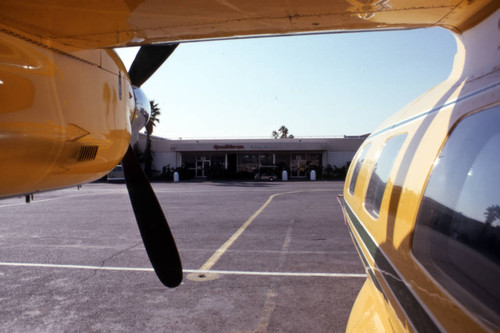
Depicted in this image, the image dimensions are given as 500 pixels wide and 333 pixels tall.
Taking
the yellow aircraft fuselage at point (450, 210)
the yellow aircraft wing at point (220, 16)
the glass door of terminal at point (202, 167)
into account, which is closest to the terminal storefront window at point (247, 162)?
the glass door of terminal at point (202, 167)

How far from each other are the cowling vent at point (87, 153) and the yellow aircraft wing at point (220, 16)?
0.74 m

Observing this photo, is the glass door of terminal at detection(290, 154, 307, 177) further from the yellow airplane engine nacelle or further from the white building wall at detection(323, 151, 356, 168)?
the yellow airplane engine nacelle

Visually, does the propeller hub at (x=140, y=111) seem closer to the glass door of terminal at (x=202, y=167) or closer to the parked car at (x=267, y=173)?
the parked car at (x=267, y=173)

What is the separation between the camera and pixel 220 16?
2010 mm

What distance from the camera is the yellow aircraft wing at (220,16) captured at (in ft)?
5.88

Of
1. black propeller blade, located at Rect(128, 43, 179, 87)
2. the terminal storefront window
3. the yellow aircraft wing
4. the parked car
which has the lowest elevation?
the parked car

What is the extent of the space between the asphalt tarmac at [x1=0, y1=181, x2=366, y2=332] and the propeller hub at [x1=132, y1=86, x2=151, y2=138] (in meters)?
2.27

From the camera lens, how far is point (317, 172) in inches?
1490

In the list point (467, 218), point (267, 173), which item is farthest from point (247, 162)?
point (467, 218)

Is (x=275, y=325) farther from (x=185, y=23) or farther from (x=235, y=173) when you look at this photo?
(x=235, y=173)

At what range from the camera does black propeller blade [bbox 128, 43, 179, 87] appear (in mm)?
3734

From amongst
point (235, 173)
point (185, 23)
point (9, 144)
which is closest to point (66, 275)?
point (9, 144)

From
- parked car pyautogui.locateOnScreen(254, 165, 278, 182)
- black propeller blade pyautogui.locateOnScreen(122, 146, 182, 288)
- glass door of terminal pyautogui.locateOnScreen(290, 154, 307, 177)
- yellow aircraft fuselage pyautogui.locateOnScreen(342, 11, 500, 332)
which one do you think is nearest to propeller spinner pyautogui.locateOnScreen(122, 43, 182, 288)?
black propeller blade pyautogui.locateOnScreen(122, 146, 182, 288)

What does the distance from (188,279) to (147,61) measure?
342cm
